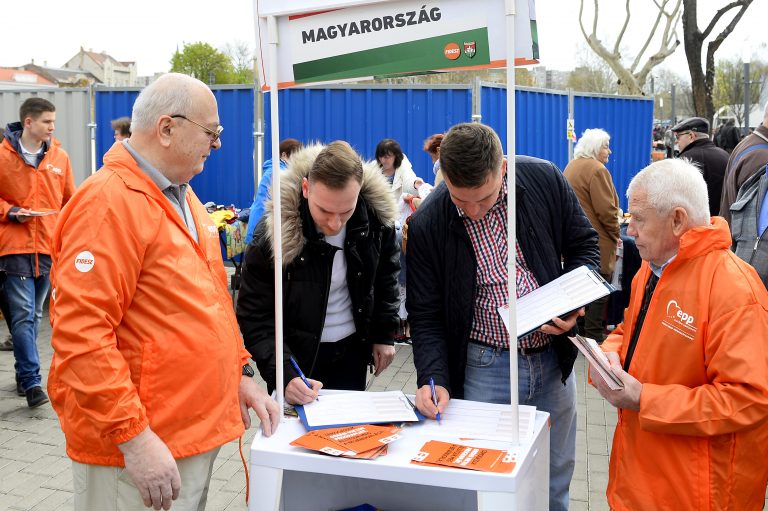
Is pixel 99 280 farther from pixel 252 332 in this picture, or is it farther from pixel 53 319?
pixel 252 332

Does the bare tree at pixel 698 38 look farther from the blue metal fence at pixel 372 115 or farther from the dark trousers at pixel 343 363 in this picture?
the dark trousers at pixel 343 363

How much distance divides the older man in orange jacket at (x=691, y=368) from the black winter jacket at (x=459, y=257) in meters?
0.42

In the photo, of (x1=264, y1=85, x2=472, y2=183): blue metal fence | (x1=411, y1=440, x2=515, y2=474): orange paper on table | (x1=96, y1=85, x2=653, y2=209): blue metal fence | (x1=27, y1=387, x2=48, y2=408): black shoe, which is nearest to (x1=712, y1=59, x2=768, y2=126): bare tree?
(x1=96, y1=85, x2=653, y2=209): blue metal fence

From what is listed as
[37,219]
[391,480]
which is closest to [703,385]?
[391,480]

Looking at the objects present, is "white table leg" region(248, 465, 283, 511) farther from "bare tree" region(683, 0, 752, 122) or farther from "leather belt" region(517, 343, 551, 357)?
"bare tree" region(683, 0, 752, 122)

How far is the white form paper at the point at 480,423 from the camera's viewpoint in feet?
7.31

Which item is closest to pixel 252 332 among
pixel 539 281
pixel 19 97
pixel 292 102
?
pixel 539 281

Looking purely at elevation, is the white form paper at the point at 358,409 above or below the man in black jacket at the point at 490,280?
below

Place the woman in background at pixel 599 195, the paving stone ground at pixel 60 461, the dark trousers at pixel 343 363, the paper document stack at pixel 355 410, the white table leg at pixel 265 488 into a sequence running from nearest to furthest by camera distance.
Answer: the white table leg at pixel 265 488, the paper document stack at pixel 355 410, the dark trousers at pixel 343 363, the paving stone ground at pixel 60 461, the woman in background at pixel 599 195

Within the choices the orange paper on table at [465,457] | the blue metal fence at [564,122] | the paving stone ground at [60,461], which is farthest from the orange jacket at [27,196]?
the blue metal fence at [564,122]

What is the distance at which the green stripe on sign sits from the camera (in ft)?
6.62

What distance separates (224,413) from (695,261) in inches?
56.5

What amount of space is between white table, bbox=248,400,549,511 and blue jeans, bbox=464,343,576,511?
0.34m

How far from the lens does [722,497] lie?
2.10 meters
